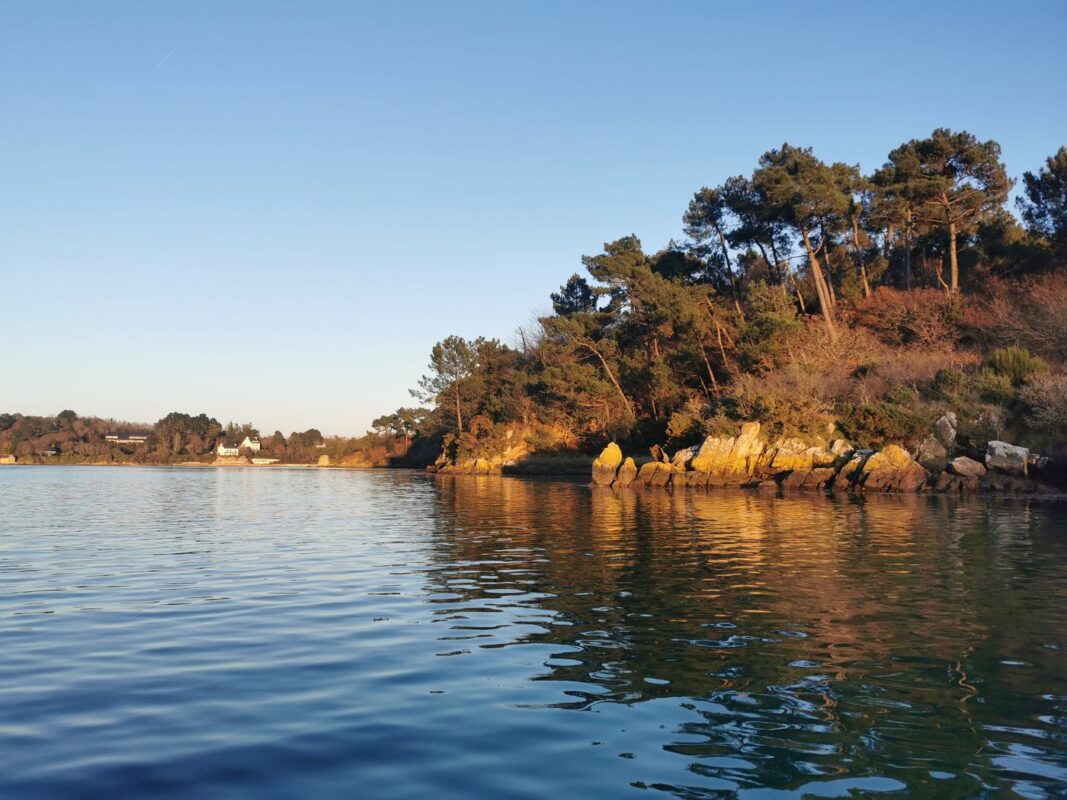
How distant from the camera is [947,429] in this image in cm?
3959

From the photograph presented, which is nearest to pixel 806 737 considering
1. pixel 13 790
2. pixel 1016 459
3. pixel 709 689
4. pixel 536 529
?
pixel 709 689

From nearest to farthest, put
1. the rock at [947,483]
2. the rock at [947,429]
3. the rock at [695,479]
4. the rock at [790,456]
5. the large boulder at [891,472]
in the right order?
the rock at [947,483] < the large boulder at [891,472] < the rock at [947,429] < the rock at [790,456] < the rock at [695,479]

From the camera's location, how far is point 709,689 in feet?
24.8

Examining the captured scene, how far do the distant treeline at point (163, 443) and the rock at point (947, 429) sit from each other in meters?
93.0

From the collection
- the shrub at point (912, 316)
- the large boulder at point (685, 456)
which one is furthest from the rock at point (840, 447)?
the shrub at point (912, 316)

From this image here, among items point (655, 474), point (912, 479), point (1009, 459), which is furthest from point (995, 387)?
point (655, 474)

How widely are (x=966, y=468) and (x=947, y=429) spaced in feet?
13.3

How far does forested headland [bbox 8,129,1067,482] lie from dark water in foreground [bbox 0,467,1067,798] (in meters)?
26.2

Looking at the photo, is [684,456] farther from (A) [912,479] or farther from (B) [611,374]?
(B) [611,374]

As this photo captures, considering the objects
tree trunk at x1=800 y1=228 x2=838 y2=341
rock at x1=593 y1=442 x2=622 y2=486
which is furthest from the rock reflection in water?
tree trunk at x1=800 y1=228 x2=838 y2=341

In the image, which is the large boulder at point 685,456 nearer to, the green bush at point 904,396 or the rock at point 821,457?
the rock at point 821,457

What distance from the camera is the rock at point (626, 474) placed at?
48.4 m

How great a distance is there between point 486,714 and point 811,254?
2237 inches

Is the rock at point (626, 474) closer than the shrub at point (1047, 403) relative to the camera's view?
No
